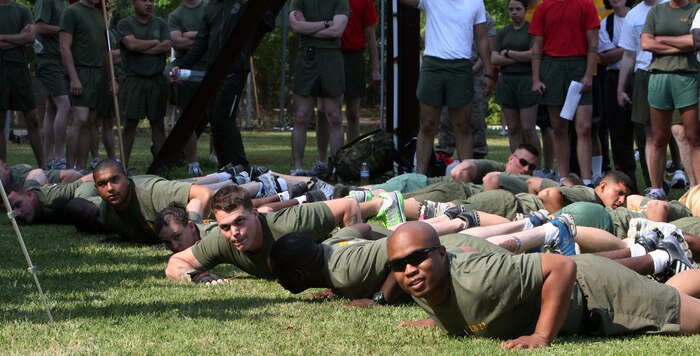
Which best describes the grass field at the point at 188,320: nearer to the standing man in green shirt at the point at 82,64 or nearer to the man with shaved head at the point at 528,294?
the man with shaved head at the point at 528,294

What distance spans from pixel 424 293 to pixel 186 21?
9548 mm

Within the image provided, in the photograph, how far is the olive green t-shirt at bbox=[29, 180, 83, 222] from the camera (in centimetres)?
1007

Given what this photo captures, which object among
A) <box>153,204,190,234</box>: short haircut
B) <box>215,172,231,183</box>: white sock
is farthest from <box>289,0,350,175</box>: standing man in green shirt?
<box>153,204,190,234</box>: short haircut

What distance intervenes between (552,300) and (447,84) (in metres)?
6.42

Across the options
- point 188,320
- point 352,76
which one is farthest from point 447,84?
point 188,320

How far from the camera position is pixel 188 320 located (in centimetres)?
592

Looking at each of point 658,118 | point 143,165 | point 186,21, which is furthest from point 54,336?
point 143,165

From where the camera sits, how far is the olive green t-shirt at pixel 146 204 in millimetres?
8719

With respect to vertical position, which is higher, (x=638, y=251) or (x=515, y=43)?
(x=515, y=43)

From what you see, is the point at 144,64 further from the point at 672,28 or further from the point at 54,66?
the point at 672,28

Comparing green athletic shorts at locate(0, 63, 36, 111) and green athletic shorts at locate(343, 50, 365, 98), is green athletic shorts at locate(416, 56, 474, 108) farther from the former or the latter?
green athletic shorts at locate(0, 63, 36, 111)

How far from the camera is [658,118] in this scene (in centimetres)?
1027

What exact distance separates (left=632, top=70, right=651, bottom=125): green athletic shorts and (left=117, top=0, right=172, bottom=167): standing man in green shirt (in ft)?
17.5

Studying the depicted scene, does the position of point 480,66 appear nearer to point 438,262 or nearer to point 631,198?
point 631,198
